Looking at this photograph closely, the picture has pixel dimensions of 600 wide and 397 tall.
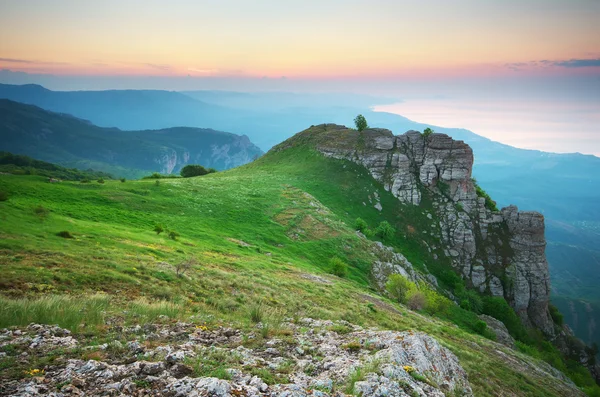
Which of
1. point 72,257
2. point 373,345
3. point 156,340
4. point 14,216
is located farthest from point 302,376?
point 14,216

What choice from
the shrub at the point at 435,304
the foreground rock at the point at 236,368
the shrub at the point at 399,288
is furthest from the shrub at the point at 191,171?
the foreground rock at the point at 236,368

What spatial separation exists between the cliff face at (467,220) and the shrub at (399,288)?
34760 mm

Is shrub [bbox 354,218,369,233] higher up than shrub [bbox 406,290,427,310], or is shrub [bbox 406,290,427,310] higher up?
shrub [bbox 354,218,369,233]

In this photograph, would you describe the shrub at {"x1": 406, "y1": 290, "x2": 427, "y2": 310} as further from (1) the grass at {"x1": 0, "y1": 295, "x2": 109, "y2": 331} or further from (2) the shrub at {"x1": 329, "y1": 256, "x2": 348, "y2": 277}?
(1) the grass at {"x1": 0, "y1": 295, "x2": 109, "y2": 331}

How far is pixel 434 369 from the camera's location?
1257 cm

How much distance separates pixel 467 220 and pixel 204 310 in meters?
72.3

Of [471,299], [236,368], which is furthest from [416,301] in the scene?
[236,368]

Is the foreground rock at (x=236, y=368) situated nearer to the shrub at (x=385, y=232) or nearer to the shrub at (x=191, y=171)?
the shrub at (x=385, y=232)

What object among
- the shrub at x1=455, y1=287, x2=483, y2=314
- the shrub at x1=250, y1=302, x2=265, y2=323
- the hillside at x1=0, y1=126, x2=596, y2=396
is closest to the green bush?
the shrub at x1=455, y1=287, x2=483, y2=314

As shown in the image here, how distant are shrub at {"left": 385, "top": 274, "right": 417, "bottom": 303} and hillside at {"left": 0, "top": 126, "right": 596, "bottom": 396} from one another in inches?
114

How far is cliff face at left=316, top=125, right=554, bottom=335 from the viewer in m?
66.9

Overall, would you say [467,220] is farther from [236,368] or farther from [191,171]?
[191,171]

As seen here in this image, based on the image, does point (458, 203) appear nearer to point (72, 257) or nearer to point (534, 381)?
point (534, 381)

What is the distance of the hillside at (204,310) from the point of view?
871 cm
